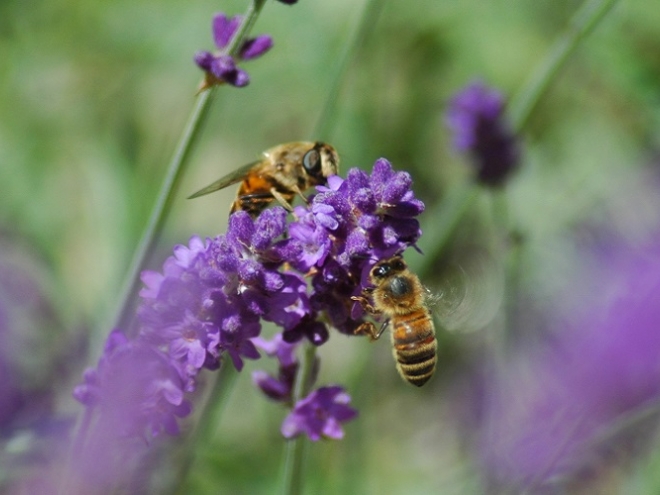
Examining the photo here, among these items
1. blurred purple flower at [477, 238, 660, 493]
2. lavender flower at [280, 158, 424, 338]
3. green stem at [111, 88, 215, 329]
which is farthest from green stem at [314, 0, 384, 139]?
lavender flower at [280, 158, 424, 338]

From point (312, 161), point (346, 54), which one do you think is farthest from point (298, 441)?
point (346, 54)

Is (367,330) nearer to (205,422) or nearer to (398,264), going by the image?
(398,264)

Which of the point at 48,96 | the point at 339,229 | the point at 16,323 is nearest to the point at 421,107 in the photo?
the point at 48,96

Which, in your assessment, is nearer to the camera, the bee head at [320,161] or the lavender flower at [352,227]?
the lavender flower at [352,227]

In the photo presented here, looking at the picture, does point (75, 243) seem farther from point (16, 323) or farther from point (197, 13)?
point (16, 323)

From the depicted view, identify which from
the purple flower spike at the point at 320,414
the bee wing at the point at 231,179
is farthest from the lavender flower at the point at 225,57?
the purple flower spike at the point at 320,414

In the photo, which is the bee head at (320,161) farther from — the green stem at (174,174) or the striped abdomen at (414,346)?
the striped abdomen at (414,346)
